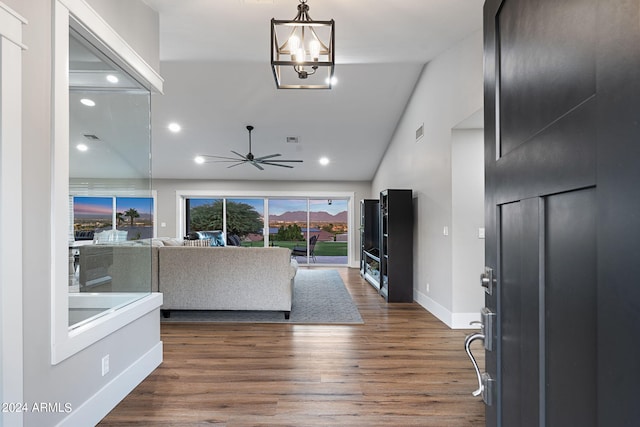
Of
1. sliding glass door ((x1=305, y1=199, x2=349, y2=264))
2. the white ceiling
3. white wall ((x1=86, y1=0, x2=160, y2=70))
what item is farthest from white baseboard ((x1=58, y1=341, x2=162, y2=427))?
sliding glass door ((x1=305, y1=199, x2=349, y2=264))

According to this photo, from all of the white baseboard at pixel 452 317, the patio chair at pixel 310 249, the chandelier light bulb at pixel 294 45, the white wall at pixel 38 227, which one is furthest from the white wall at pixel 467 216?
the patio chair at pixel 310 249

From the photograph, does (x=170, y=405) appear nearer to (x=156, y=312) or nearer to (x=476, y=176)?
(x=156, y=312)

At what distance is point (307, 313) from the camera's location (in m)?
4.19

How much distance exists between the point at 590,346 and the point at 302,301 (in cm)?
446

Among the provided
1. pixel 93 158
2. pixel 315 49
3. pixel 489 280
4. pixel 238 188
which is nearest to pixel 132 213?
pixel 93 158

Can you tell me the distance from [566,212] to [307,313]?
3.85 metres

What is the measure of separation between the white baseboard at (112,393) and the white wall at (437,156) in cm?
304

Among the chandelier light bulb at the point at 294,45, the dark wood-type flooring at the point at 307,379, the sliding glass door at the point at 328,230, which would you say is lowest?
the dark wood-type flooring at the point at 307,379

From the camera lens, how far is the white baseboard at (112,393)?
6.00 ft

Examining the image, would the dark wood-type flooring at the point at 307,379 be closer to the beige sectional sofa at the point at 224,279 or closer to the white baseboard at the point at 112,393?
the white baseboard at the point at 112,393

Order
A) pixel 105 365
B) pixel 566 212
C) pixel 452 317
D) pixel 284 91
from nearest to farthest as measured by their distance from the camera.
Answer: pixel 566 212 < pixel 105 365 < pixel 452 317 < pixel 284 91

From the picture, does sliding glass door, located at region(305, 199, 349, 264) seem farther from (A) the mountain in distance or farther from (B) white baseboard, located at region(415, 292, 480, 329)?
(B) white baseboard, located at region(415, 292, 480, 329)

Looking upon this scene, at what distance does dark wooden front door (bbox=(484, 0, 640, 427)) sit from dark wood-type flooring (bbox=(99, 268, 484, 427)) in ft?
4.26

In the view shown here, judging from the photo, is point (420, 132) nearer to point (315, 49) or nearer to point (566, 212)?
point (315, 49)
